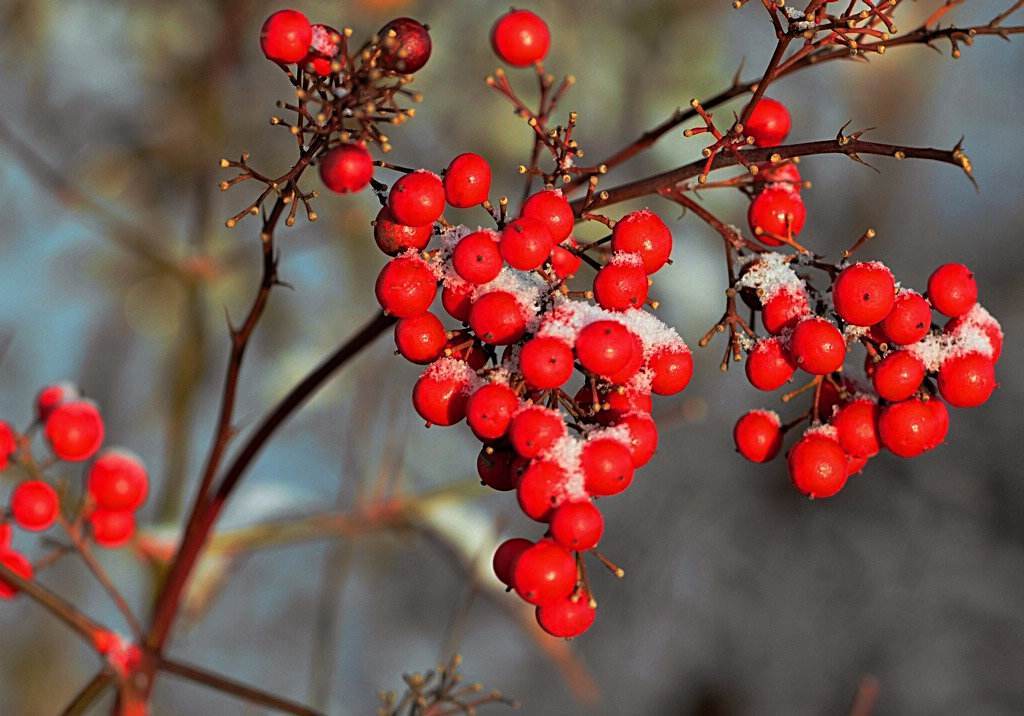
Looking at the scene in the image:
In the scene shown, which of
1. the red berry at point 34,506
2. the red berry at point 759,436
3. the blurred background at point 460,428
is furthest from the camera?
the blurred background at point 460,428

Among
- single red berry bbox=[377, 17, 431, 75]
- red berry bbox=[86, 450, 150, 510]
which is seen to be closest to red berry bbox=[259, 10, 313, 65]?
single red berry bbox=[377, 17, 431, 75]

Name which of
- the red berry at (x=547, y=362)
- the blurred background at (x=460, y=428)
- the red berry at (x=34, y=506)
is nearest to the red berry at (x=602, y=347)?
the red berry at (x=547, y=362)

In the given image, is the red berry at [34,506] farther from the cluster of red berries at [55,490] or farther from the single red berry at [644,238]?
the single red berry at [644,238]

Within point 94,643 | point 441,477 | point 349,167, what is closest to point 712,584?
point 441,477

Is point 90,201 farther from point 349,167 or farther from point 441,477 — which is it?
point 441,477

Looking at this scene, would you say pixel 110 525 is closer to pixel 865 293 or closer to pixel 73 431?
pixel 73 431
